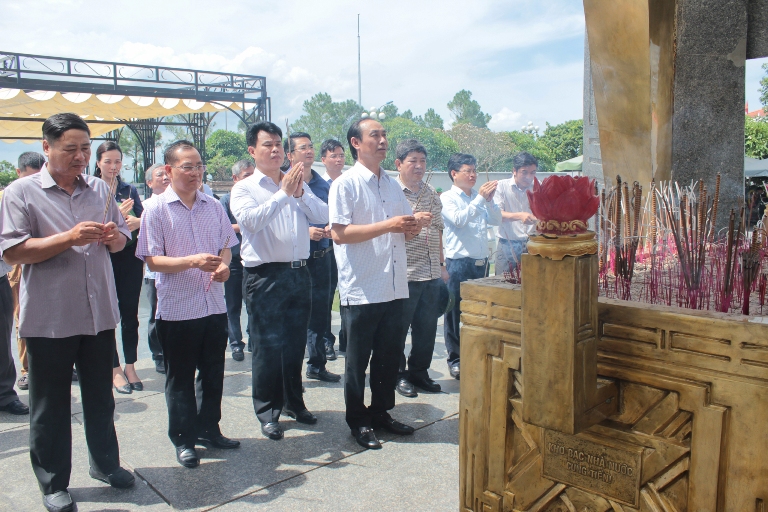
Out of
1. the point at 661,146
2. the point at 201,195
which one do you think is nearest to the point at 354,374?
the point at 201,195

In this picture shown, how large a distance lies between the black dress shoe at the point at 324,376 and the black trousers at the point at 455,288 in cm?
89

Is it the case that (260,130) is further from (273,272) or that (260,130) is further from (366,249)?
(366,249)

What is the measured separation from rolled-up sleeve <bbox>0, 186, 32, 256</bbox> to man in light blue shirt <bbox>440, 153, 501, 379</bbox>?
2966 millimetres

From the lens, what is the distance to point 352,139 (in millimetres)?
3520

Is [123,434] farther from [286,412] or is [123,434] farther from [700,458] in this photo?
[700,458]

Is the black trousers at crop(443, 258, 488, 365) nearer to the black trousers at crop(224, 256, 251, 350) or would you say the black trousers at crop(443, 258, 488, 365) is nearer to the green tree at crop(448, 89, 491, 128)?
the black trousers at crop(224, 256, 251, 350)

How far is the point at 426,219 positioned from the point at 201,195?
48.8 inches

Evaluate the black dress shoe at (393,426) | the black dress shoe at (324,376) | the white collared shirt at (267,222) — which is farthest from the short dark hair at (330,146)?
the black dress shoe at (393,426)

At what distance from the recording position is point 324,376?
4.53m

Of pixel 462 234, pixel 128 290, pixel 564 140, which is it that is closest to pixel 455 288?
pixel 462 234

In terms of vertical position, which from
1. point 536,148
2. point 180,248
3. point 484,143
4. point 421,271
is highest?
point 484,143

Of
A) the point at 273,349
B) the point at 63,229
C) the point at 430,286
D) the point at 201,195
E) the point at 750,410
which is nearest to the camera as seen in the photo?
the point at 750,410

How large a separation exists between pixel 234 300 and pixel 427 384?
197 centimetres

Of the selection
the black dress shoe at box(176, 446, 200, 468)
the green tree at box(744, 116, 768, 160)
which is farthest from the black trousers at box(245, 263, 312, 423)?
the green tree at box(744, 116, 768, 160)
